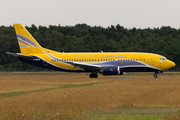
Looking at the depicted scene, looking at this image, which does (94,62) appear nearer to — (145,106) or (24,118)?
(145,106)

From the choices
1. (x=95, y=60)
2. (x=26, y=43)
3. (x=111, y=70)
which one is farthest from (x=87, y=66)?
(x=26, y=43)

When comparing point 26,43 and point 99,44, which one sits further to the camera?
point 99,44

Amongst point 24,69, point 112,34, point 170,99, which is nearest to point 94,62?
point 170,99

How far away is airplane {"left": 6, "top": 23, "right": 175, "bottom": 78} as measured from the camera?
153 ft

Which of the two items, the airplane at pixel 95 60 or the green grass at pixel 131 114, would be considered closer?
the green grass at pixel 131 114

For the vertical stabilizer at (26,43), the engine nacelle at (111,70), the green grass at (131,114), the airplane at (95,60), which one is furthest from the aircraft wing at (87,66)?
the green grass at (131,114)

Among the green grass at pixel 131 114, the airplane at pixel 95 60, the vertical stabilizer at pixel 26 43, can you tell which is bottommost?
the green grass at pixel 131 114

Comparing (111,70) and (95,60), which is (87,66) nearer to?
(95,60)

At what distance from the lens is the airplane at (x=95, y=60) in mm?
46531

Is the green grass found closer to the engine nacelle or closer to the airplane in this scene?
the engine nacelle

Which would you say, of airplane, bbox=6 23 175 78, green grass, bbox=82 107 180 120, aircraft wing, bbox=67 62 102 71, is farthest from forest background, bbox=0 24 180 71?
green grass, bbox=82 107 180 120

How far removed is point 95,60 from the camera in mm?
48031

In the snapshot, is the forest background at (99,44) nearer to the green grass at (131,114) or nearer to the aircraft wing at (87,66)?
the aircraft wing at (87,66)

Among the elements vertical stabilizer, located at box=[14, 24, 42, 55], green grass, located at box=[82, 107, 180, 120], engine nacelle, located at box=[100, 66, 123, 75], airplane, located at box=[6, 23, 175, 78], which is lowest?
green grass, located at box=[82, 107, 180, 120]
